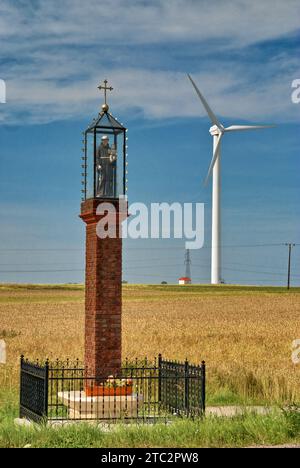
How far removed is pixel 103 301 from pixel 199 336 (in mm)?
22958

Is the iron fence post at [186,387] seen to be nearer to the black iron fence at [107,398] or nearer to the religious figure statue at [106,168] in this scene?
the black iron fence at [107,398]

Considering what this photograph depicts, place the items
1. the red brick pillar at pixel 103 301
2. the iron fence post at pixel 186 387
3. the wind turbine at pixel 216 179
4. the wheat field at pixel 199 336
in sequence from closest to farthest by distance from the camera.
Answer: the iron fence post at pixel 186 387 → the red brick pillar at pixel 103 301 → the wheat field at pixel 199 336 → the wind turbine at pixel 216 179

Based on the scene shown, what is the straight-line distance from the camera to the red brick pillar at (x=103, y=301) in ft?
77.8

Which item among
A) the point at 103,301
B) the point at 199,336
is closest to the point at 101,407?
the point at 103,301

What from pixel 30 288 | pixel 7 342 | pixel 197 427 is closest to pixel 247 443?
pixel 197 427

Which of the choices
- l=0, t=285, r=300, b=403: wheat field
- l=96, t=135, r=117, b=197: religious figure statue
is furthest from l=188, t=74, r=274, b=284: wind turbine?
l=96, t=135, r=117, b=197: religious figure statue

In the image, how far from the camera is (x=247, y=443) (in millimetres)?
19344

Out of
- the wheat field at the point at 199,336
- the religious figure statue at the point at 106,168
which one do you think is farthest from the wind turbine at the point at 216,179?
the religious figure statue at the point at 106,168

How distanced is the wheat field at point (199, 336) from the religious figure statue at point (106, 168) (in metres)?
7.27

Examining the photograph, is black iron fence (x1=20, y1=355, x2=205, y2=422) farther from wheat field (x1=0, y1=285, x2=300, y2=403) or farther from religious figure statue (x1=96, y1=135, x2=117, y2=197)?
religious figure statue (x1=96, y1=135, x2=117, y2=197)

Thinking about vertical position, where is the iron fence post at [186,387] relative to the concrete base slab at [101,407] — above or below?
above

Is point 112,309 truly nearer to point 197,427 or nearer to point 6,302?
point 197,427

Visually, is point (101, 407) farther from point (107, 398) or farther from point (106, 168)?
point (106, 168)

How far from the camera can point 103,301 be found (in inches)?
938
